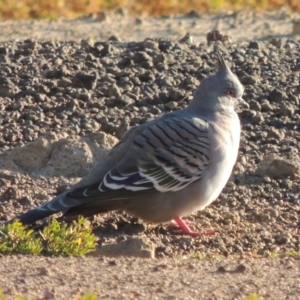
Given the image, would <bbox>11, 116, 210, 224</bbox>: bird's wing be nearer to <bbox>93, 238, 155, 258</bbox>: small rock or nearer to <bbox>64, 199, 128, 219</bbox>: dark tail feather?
<bbox>64, 199, 128, 219</bbox>: dark tail feather

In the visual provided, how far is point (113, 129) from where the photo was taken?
31.2ft

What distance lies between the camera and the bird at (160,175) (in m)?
7.67

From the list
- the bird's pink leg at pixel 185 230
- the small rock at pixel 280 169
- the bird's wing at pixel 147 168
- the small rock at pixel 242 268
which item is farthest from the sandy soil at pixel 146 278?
the small rock at pixel 280 169

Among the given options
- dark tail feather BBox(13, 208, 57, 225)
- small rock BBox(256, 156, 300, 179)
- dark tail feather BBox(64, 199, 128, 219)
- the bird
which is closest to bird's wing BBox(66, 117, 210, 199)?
the bird

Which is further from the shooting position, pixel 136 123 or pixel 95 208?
pixel 136 123

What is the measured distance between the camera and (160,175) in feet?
25.6

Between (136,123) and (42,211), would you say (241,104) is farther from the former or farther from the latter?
(42,211)

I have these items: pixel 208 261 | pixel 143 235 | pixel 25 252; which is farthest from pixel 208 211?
pixel 25 252

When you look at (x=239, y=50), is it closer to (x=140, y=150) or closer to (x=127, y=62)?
(x=127, y=62)

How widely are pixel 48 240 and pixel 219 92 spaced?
2.23 meters

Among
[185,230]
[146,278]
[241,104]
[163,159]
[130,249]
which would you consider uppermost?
[241,104]

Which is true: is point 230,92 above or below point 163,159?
above

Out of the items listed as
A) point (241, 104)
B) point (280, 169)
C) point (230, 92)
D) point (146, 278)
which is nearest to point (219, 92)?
point (230, 92)

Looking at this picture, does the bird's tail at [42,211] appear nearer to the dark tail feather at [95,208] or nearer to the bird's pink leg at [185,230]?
the dark tail feather at [95,208]
